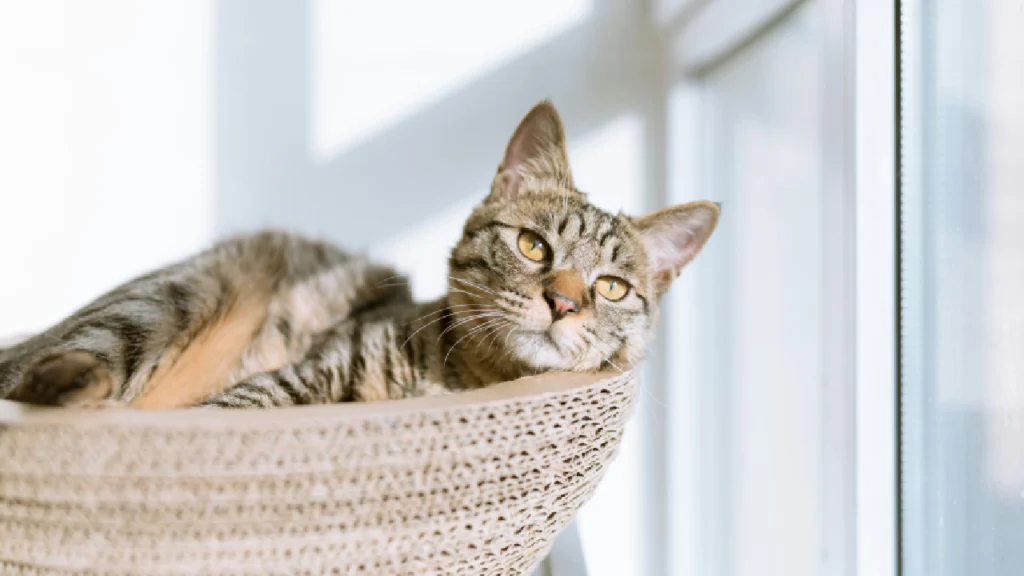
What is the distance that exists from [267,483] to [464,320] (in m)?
0.45

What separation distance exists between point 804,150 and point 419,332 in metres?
0.84

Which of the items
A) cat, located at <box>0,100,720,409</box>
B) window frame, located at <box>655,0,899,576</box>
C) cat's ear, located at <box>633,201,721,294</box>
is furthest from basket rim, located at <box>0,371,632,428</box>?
window frame, located at <box>655,0,899,576</box>

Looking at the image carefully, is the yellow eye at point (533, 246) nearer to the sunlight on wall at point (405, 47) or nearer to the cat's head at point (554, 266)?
the cat's head at point (554, 266)

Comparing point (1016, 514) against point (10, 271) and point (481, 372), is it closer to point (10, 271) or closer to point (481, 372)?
point (481, 372)

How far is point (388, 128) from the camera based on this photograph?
79.4 inches

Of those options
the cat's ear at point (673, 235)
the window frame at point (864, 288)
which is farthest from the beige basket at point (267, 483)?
the window frame at point (864, 288)

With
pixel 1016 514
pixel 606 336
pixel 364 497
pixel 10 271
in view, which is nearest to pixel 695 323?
pixel 606 336

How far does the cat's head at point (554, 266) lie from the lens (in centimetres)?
106

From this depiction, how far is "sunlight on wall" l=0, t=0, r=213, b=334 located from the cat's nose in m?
1.40

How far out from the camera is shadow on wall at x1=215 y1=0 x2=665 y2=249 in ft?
6.53

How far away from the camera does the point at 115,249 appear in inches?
79.7

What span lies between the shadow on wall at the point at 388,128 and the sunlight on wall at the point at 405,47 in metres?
0.03

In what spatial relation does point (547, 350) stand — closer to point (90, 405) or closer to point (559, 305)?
point (559, 305)

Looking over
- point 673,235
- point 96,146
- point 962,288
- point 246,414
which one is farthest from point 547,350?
point 96,146
